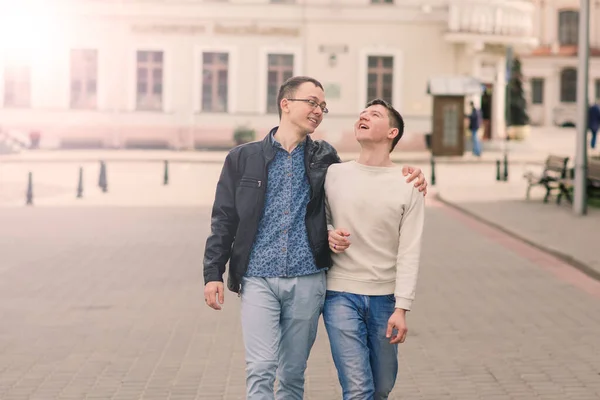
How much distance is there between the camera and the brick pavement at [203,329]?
736 centimetres

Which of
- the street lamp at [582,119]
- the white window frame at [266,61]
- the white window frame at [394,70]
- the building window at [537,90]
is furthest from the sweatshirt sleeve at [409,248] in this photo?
the building window at [537,90]

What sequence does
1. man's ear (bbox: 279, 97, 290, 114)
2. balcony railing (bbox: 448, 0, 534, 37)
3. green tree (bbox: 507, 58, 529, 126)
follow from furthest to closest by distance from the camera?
green tree (bbox: 507, 58, 529, 126), balcony railing (bbox: 448, 0, 534, 37), man's ear (bbox: 279, 97, 290, 114)

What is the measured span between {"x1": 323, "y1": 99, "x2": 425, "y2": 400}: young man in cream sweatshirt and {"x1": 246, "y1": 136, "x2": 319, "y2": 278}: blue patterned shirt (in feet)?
0.41

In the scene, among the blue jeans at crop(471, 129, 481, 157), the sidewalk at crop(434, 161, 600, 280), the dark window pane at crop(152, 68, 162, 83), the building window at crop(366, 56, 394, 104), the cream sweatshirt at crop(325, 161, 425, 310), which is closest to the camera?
the cream sweatshirt at crop(325, 161, 425, 310)

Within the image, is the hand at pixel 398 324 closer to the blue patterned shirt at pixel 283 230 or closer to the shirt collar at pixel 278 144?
the blue patterned shirt at pixel 283 230

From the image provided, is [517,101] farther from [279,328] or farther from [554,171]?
[279,328]

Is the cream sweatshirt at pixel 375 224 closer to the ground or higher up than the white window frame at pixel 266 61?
closer to the ground

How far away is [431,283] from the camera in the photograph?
39.3 ft

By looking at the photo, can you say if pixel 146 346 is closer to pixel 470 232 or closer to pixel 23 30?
pixel 470 232

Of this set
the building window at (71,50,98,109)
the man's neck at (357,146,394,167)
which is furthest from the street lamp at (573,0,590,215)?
the building window at (71,50,98,109)

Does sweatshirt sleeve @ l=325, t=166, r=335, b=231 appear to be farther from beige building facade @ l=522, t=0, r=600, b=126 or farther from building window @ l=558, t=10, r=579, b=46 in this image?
building window @ l=558, t=10, r=579, b=46

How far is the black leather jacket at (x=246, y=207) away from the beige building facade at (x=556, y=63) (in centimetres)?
7376

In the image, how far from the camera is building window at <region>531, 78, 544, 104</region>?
3095 inches

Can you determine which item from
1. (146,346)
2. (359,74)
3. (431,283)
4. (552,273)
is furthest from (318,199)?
(359,74)
